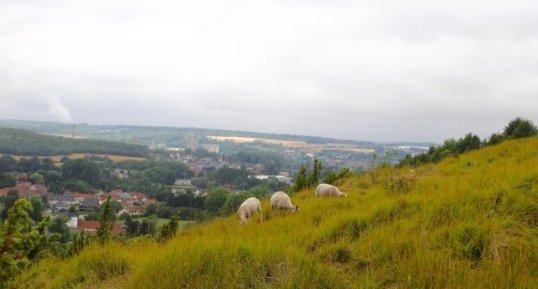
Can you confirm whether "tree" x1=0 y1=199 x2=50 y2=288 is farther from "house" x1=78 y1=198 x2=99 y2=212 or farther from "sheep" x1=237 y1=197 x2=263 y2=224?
"house" x1=78 y1=198 x2=99 y2=212

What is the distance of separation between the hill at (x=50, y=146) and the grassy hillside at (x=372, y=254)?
121270mm

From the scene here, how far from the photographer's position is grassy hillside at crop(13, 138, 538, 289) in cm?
400

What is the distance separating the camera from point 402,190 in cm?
870

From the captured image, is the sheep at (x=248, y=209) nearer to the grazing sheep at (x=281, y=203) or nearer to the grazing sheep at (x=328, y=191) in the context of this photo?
the grazing sheep at (x=281, y=203)

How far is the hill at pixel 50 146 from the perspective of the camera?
114 meters

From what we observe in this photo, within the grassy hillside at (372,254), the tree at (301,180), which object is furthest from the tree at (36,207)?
the tree at (301,180)

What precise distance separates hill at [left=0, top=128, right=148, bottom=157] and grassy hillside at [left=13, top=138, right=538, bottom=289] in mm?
121270

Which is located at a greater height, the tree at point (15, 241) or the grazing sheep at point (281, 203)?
the tree at point (15, 241)

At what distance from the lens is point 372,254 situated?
4680 millimetres

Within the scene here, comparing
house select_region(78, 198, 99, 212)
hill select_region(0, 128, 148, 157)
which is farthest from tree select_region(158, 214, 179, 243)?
hill select_region(0, 128, 148, 157)

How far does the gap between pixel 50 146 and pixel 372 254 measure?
135 m

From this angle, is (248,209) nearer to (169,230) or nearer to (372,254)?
(169,230)

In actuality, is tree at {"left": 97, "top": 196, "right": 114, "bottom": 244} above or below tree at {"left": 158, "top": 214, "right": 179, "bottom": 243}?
above

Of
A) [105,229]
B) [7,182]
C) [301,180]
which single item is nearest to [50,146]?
[7,182]
